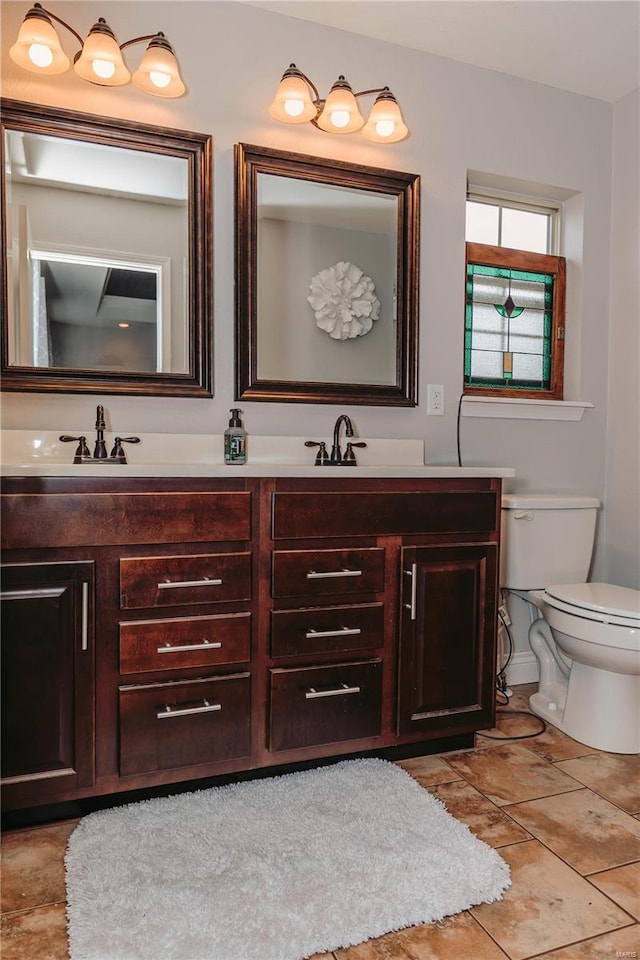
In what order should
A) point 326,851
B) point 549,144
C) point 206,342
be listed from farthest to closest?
point 549,144 < point 206,342 < point 326,851

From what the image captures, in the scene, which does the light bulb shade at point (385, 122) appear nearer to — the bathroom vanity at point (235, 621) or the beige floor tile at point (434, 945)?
the bathroom vanity at point (235, 621)

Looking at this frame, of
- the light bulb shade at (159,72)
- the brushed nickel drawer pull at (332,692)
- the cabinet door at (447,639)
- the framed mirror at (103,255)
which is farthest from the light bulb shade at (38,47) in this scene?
the brushed nickel drawer pull at (332,692)

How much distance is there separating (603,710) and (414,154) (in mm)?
1966

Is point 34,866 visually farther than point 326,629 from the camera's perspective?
No

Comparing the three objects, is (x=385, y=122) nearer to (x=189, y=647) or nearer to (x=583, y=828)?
(x=189, y=647)

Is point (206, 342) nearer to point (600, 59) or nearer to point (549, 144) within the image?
point (549, 144)

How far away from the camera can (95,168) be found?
6.29 ft

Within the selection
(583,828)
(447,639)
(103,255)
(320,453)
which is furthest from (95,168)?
(583,828)

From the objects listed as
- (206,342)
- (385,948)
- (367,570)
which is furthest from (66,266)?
(385,948)

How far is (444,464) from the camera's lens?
239 cm

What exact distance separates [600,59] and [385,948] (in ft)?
9.18

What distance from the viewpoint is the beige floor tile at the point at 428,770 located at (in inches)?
71.8

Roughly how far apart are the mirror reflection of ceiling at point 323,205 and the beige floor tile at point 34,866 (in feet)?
6.00

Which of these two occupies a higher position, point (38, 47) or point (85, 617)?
point (38, 47)
